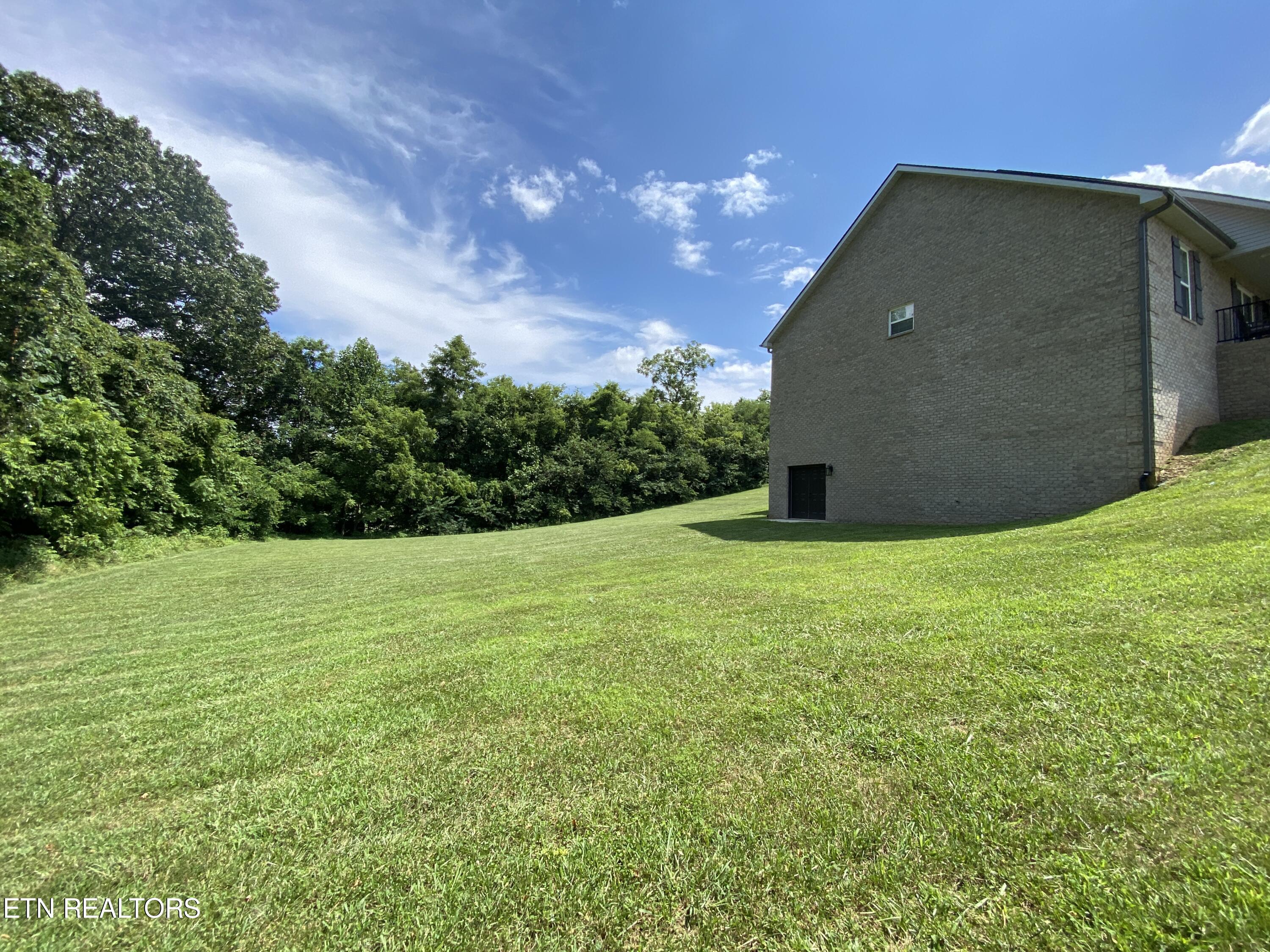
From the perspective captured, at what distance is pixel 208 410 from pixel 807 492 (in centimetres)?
2777

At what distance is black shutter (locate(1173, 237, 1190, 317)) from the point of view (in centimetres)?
934

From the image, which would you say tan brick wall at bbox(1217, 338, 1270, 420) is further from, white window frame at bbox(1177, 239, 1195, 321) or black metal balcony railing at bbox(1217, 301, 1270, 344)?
white window frame at bbox(1177, 239, 1195, 321)

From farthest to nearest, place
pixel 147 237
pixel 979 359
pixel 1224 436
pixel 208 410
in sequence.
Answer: pixel 208 410, pixel 147 237, pixel 979 359, pixel 1224 436

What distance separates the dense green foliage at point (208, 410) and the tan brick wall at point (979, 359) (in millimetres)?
17228

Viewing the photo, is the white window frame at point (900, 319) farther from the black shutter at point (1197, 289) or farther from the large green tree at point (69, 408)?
the large green tree at point (69, 408)

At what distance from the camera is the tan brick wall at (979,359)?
9023 millimetres

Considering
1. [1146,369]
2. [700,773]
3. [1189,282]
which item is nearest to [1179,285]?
[1189,282]

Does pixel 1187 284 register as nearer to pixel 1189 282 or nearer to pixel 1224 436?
pixel 1189 282

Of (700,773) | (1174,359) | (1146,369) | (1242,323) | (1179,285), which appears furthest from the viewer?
(1242,323)

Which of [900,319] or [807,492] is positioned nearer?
[900,319]

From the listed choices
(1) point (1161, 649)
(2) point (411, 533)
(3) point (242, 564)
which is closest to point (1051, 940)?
(1) point (1161, 649)

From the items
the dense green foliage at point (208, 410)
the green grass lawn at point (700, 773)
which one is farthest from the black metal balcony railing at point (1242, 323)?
the dense green foliage at point (208, 410)

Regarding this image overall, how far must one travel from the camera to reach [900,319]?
12.8m

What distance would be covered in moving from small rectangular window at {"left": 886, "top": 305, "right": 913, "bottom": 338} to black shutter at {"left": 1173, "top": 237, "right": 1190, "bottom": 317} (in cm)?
461
